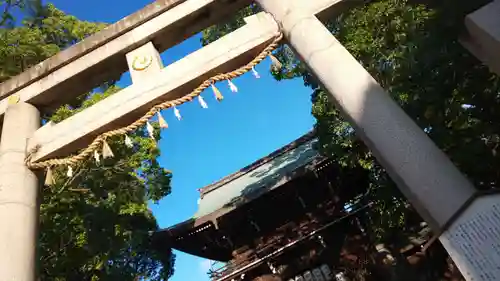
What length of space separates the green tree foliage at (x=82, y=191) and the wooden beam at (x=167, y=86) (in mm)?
3081

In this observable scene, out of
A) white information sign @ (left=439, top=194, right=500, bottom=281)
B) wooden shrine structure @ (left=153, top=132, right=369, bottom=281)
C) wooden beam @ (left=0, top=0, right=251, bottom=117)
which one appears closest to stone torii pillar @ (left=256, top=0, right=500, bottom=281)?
white information sign @ (left=439, top=194, right=500, bottom=281)

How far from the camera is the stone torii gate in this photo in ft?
8.52

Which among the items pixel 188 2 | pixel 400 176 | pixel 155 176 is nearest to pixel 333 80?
pixel 400 176

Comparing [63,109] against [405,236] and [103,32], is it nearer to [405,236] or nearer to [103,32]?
[103,32]

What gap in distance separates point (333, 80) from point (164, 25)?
6.39 ft

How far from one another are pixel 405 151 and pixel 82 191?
6.27 meters

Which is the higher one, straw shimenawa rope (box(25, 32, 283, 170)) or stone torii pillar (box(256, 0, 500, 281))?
straw shimenawa rope (box(25, 32, 283, 170))

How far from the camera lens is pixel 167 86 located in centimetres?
387

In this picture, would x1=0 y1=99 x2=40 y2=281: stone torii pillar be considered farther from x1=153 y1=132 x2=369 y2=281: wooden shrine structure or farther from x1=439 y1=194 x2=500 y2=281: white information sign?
x1=153 y1=132 x2=369 y2=281: wooden shrine structure

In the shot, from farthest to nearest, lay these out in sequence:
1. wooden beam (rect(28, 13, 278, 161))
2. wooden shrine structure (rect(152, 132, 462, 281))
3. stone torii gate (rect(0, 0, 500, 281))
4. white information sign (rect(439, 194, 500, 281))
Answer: wooden shrine structure (rect(152, 132, 462, 281))
wooden beam (rect(28, 13, 278, 161))
stone torii gate (rect(0, 0, 500, 281))
white information sign (rect(439, 194, 500, 281))

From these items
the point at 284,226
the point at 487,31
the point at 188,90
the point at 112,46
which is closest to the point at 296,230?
the point at 284,226

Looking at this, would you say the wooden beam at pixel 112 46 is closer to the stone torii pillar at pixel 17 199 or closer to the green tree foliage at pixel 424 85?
the stone torii pillar at pixel 17 199

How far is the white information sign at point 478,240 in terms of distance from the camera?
92.7 inches

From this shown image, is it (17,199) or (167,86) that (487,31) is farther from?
(17,199)
